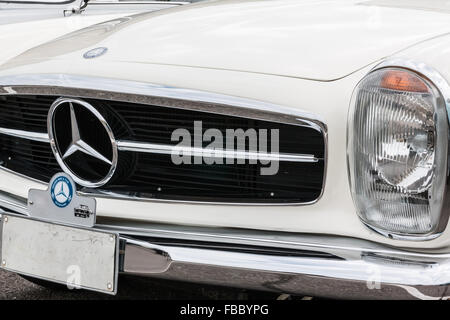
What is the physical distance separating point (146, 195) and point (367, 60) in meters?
0.74

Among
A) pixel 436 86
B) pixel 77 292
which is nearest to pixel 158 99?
pixel 436 86

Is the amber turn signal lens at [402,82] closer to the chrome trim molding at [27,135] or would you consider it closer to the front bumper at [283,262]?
the front bumper at [283,262]

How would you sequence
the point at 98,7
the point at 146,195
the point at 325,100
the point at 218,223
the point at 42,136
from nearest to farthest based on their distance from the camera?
the point at 325,100, the point at 218,223, the point at 146,195, the point at 42,136, the point at 98,7

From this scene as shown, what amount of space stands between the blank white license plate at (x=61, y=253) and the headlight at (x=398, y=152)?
0.69 metres

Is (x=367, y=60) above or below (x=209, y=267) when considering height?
above

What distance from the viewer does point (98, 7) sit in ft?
13.0

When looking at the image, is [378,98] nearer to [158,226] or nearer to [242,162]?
[242,162]

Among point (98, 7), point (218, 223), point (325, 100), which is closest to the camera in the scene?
point (325, 100)

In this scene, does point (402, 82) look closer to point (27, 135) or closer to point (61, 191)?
point (61, 191)

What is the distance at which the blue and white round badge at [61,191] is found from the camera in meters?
2.11

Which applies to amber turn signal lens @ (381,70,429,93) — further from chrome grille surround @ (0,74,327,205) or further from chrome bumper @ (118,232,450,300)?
chrome bumper @ (118,232,450,300)
